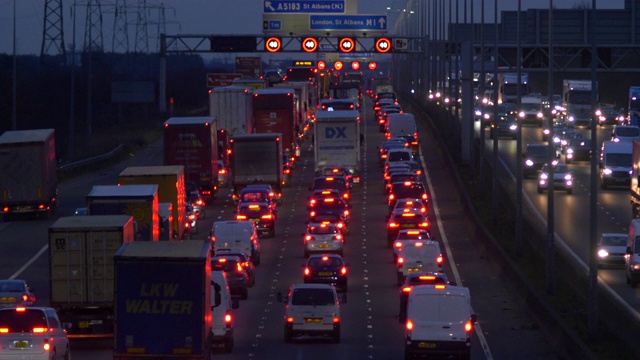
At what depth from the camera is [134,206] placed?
1464 inches

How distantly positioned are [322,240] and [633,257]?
39.3 feet

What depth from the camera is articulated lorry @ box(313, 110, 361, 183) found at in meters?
67.9

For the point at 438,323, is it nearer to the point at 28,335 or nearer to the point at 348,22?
the point at 28,335

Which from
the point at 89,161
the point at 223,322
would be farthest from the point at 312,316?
the point at 89,161

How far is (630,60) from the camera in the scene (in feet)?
325

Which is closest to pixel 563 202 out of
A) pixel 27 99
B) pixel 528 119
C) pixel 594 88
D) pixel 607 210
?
pixel 607 210

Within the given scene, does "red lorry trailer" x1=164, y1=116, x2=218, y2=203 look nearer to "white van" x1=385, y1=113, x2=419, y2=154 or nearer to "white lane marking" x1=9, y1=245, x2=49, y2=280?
"white lane marking" x1=9, y1=245, x2=49, y2=280

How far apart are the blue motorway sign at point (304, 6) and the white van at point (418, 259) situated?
48.5m

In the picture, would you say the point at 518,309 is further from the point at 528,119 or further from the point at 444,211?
the point at 528,119

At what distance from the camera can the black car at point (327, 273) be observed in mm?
39312

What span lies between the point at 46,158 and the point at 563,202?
2345 cm

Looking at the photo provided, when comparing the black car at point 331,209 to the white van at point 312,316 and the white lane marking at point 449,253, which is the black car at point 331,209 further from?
the white van at point 312,316

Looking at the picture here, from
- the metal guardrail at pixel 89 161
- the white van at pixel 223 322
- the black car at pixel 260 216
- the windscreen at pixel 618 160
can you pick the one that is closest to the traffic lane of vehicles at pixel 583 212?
the windscreen at pixel 618 160

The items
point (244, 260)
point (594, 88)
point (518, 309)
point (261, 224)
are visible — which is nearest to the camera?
point (594, 88)
